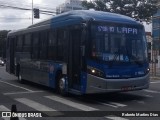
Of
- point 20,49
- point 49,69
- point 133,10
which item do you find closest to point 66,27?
point 49,69

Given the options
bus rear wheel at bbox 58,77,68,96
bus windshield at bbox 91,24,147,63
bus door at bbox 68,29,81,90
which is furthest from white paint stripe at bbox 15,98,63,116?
bus windshield at bbox 91,24,147,63

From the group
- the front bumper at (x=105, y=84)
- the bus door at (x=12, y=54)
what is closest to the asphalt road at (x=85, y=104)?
the front bumper at (x=105, y=84)

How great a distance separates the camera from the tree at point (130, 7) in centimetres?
4059

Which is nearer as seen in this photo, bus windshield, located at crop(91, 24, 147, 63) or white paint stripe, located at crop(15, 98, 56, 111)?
white paint stripe, located at crop(15, 98, 56, 111)

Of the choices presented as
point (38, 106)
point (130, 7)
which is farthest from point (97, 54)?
point (130, 7)

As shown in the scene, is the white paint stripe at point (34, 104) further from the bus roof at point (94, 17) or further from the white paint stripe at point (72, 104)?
the bus roof at point (94, 17)

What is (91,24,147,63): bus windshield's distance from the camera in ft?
43.4

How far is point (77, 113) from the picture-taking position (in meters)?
11.4

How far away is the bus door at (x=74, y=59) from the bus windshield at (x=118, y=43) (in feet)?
2.47

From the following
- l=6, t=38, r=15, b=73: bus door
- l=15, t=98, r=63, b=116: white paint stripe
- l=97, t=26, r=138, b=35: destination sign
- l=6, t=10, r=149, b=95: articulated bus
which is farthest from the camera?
l=6, t=38, r=15, b=73: bus door

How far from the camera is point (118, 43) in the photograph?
1358 cm

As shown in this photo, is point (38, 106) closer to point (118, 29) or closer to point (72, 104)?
point (72, 104)

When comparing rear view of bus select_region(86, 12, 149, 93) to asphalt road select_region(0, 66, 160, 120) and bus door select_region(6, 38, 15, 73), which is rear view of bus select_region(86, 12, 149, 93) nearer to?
asphalt road select_region(0, 66, 160, 120)

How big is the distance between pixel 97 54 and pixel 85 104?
1746 millimetres
